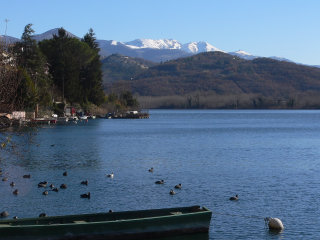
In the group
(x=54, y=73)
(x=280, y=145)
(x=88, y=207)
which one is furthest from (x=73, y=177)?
(x=54, y=73)

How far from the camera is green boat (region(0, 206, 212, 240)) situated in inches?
800

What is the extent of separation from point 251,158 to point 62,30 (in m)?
74.2

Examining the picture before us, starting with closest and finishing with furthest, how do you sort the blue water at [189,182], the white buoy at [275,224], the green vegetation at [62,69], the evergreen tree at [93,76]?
the white buoy at [275,224] < the blue water at [189,182] < the green vegetation at [62,69] < the evergreen tree at [93,76]

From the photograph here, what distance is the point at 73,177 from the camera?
1523 inches

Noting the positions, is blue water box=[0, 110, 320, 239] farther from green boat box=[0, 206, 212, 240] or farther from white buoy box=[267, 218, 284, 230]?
green boat box=[0, 206, 212, 240]

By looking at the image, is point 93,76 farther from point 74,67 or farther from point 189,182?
point 189,182

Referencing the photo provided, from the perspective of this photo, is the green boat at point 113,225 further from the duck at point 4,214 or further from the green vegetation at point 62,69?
the green vegetation at point 62,69

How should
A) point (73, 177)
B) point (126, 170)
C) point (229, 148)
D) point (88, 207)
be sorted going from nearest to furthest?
1. point (88, 207)
2. point (73, 177)
3. point (126, 170)
4. point (229, 148)

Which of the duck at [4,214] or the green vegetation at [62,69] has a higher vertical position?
the green vegetation at [62,69]

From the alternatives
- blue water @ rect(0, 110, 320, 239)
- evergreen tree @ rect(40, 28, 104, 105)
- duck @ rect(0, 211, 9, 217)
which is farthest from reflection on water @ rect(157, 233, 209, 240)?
evergreen tree @ rect(40, 28, 104, 105)

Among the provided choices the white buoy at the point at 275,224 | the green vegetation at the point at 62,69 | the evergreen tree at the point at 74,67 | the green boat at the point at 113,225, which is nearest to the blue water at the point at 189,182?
the white buoy at the point at 275,224

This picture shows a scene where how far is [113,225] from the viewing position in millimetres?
21047

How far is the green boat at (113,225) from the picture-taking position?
2033 cm

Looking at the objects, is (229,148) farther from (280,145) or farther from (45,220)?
(45,220)
